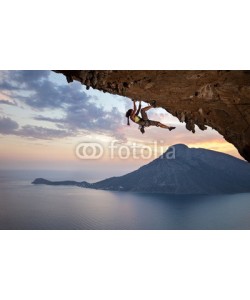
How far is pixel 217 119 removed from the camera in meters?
9.10

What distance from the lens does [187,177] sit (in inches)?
5364

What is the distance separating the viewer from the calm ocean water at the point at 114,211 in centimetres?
6419

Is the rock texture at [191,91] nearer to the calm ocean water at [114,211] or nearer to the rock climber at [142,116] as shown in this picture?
the rock climber at [142,116]

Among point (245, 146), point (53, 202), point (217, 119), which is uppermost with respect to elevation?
point (217, 119)

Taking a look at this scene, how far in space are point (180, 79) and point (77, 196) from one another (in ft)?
277

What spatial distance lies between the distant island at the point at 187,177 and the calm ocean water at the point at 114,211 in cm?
550

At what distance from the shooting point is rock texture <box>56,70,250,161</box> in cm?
608

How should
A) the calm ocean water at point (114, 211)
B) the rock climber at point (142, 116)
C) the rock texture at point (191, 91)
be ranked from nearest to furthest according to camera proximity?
the rock texture at point (191, 91), the rock climber at point (142, 116), the calm ocean water at point (114, 211)

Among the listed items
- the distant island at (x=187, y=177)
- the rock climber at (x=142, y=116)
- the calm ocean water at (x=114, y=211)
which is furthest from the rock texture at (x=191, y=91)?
the distant island at (x=187, y=177)

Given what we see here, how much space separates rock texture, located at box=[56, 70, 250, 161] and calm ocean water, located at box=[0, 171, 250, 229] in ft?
167

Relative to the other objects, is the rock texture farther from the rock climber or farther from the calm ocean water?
the calm ocean water

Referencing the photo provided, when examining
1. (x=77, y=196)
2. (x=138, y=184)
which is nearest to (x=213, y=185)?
(x=138, y=184)
